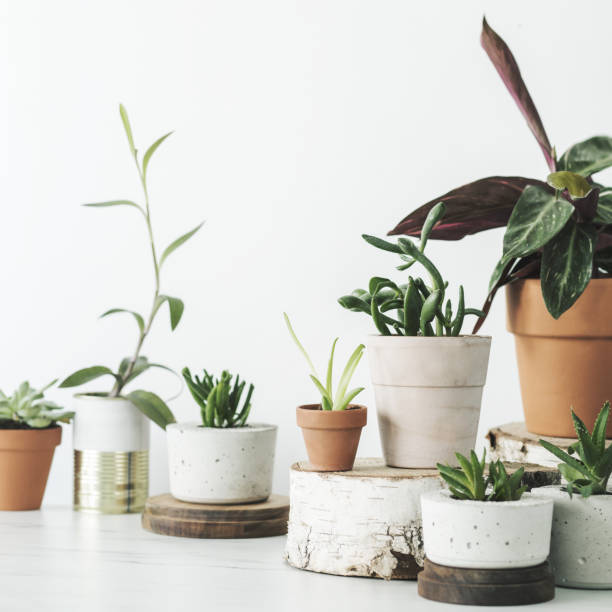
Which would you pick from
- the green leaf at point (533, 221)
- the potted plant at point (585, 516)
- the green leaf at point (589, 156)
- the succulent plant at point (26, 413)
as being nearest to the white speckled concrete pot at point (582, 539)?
the potted plant at point (585, 516)

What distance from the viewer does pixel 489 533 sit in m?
0.90

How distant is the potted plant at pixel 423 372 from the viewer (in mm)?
1065

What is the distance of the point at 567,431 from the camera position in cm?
120

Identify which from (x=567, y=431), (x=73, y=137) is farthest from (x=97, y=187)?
(x=567, y=431)

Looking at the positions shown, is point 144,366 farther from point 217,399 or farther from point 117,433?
point 217,399

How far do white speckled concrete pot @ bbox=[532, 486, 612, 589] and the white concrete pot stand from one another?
128 millimetres

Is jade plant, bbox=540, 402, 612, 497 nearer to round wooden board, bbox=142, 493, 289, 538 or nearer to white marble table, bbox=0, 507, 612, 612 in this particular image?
white marble table, bbox=0, 507, 612, 612

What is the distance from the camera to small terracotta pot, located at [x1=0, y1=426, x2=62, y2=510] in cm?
143

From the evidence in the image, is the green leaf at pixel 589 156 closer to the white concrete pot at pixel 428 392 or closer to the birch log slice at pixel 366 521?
the white concrete pot at pixel 428 392

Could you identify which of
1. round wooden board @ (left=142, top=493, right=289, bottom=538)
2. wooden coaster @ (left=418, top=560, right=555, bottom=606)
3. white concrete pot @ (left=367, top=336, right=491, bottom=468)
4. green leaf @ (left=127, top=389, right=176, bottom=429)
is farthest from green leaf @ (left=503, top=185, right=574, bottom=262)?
green leaf @ (left=127, top=389, right=176, bottom=429)

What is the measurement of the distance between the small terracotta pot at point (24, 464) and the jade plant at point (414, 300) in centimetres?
62

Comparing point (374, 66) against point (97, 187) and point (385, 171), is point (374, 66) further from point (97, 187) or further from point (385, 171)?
point (97, 187)

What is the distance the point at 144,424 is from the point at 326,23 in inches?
29.0

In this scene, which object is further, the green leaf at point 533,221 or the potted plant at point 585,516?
the green leaf at point 533,221
